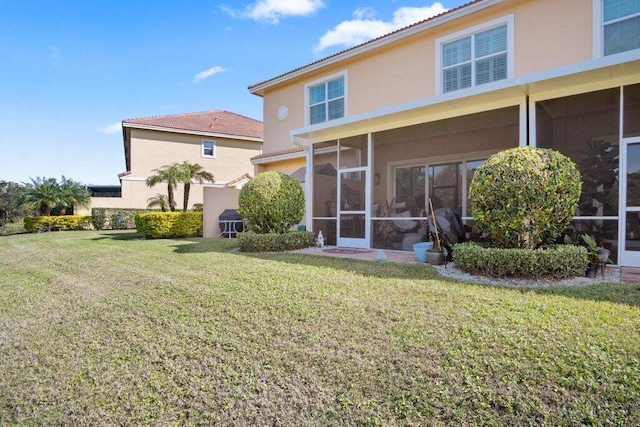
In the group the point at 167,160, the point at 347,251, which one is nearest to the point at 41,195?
the point at 167,160

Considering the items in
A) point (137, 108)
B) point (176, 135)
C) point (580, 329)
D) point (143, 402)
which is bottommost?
point (143, 402)

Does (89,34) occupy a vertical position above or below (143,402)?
above

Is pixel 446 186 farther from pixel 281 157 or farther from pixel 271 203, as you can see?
pixel 281 157

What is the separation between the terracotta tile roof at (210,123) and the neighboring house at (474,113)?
1484 cm

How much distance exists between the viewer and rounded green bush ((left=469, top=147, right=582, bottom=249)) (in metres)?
5.79

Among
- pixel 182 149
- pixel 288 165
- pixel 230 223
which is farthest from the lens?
pixel 182 149

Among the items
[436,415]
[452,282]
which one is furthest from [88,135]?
[436,415]

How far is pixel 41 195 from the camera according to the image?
21.2 meters

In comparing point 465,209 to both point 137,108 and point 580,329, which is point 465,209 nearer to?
point 580,329

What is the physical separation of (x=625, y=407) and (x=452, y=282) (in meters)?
2.98

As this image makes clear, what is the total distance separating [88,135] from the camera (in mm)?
22484

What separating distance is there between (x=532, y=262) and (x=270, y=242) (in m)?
6.08

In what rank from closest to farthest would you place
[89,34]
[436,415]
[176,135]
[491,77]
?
[436,415]
[491,77]
[89,34]
[176,135]

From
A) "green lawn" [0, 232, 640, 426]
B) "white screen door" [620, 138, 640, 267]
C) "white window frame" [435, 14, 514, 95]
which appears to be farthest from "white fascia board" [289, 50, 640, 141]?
"green lawn" [0, 232, 640, 426]
